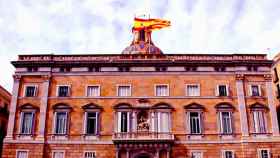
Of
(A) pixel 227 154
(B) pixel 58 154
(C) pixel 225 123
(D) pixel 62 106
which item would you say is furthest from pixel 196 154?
(D) pixel 62 106

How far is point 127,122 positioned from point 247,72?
49.6 ft

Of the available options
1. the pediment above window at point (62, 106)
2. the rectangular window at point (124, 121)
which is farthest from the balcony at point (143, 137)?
the pediment above window at point (62, 106)

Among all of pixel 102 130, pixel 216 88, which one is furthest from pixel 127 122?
pixel 216 88

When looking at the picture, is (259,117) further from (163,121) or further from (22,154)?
(22,154)

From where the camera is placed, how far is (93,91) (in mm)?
41656

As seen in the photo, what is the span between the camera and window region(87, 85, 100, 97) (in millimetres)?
41378

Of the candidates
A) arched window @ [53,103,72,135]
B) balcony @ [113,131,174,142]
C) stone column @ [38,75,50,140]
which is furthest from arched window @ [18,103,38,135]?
balcony @ [113,131,174,142]

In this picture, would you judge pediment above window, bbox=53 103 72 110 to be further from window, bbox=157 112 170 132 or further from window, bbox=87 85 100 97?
window, bbox=157 112 170 132

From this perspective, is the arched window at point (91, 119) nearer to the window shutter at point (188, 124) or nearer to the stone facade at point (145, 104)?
the stone facade at point (145, 104)

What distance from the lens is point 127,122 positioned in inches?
1566

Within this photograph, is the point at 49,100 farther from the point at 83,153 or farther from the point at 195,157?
the point at 195,157

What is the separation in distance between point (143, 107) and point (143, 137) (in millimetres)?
3623

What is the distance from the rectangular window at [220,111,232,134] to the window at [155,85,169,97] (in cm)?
660

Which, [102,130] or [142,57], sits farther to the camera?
[142,57]
